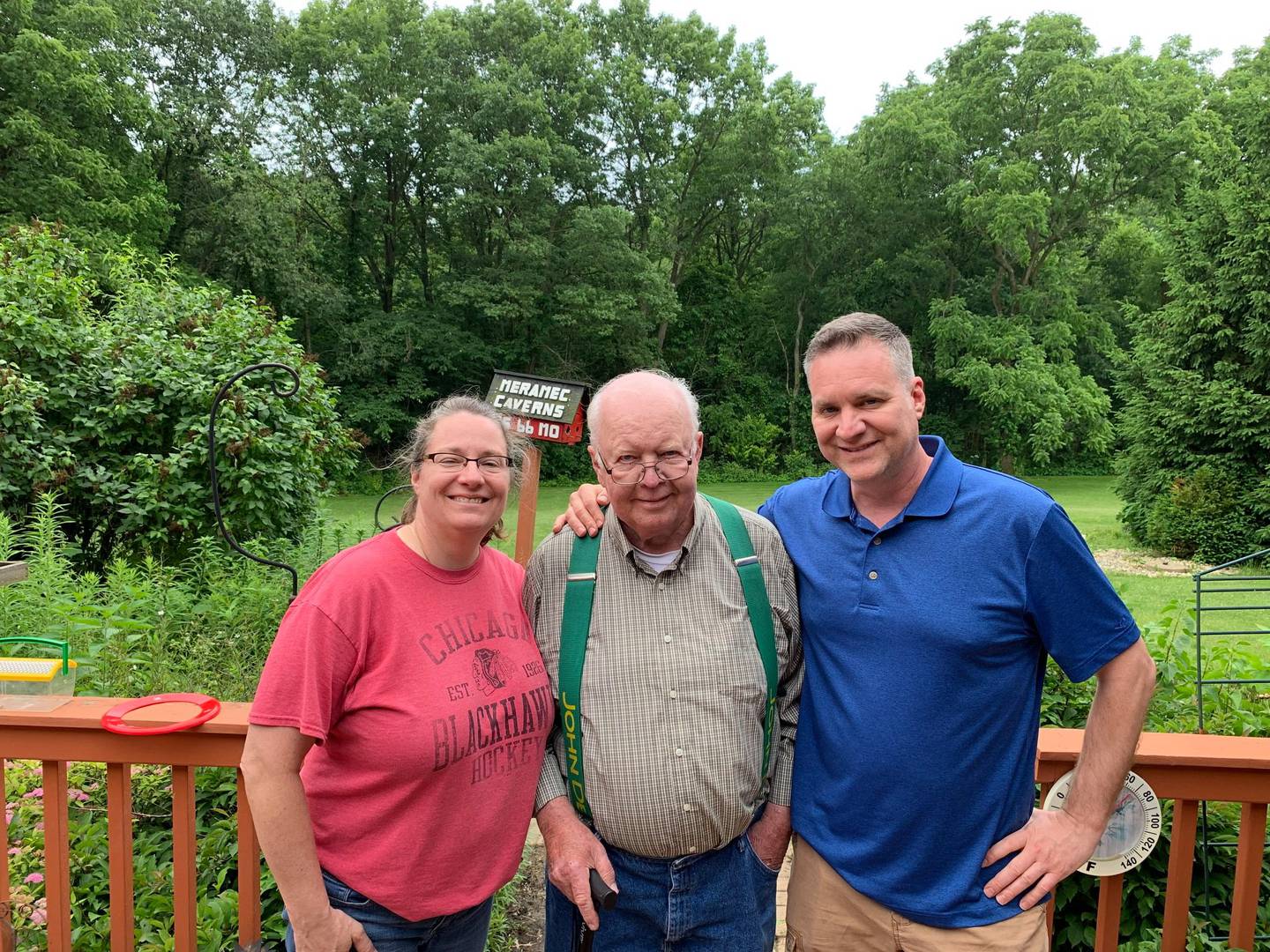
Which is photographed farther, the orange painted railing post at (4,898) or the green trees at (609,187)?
the green trees at (609,187)

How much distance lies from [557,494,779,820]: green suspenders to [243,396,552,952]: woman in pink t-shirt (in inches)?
2.4

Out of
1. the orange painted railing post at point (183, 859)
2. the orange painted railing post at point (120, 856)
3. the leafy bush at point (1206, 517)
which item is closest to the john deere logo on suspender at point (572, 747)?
the orange painted railing post at point (183, 859)

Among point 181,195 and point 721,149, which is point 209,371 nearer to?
point 181,195

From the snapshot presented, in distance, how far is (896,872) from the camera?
1725mm

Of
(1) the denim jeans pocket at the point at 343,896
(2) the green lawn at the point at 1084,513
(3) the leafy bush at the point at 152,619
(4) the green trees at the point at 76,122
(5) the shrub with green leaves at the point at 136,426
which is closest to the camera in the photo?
(1) the denim jeans pocket at the point at 343,896

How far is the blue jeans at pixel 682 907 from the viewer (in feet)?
5.91

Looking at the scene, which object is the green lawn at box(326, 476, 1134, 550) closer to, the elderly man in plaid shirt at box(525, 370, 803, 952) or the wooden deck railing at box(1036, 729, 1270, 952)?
the elderly man in plaid shirt at box(525, 370, 803, 952)

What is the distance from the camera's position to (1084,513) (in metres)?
19.1

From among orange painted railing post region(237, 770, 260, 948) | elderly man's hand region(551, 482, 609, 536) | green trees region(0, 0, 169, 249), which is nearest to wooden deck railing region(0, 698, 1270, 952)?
orange painted railing post region(237, 770, 260, 948)

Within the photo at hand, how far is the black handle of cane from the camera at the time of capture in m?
1.75

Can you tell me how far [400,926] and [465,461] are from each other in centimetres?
90

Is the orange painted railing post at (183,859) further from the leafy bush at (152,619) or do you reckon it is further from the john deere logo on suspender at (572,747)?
the leafy bush at (152,619)

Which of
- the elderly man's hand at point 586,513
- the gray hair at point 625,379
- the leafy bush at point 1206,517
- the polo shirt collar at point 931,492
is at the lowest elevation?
the leafy bush at point 1206,517

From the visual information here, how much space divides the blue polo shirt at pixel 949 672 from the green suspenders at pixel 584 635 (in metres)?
0.13
